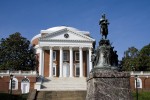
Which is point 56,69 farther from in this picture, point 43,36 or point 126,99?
point 126,99

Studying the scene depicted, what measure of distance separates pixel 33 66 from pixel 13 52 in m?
5.45

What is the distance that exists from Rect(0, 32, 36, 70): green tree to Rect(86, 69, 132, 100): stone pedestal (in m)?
50.2

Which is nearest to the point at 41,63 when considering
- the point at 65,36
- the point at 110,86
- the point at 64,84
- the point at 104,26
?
the point at 65,36

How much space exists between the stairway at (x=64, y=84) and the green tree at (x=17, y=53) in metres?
11.4

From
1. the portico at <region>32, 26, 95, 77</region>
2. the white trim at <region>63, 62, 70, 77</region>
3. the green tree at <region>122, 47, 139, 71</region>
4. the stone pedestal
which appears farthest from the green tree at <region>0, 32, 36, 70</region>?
the stone pedestal

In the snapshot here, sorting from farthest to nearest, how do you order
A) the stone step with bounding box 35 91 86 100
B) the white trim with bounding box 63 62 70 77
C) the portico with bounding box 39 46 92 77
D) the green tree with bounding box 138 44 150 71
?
1. the green tree with bounding box 138 44 150 71
2. the white trim with bounding box 63 62 70 77
3. the portico with bounding box 39 46 92 77
4. the stone step with bounding box 35 91 86 100

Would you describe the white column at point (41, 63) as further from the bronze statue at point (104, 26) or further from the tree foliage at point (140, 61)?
the bronze statue at point (104, 26)

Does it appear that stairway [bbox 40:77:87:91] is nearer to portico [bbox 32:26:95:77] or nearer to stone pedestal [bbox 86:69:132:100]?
portico [bbox 32:26:95:77]

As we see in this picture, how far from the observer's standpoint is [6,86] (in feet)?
162

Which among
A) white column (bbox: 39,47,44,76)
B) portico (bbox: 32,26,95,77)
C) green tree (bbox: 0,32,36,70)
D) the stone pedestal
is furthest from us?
green tree (bbox: 0,32,36,70)

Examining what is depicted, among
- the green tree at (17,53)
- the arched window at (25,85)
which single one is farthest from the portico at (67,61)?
the green tree at (17,53)

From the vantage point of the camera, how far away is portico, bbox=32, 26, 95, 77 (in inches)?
2163

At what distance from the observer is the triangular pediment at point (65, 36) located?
55.0m

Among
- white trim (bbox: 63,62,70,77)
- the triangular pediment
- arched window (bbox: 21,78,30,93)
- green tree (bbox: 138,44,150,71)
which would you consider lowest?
arched window (bbox: 21,78,30,93)
